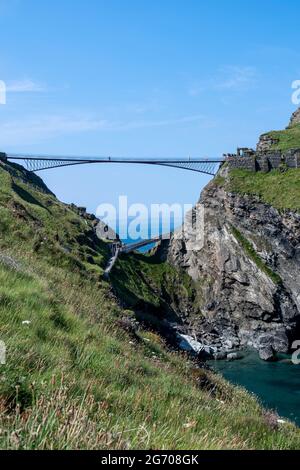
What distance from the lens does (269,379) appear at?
60938 mm

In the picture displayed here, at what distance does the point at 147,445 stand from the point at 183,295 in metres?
102

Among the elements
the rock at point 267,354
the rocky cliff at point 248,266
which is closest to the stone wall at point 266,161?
the rocky cliff at point 248,266

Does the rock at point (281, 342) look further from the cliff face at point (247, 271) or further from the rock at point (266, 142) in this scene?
the rock at point (266, 142)

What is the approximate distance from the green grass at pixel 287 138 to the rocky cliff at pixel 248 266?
13.4 metres

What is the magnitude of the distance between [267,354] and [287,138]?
209 feet

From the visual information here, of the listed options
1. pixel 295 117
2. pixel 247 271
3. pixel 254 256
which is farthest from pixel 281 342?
pixel 295 117

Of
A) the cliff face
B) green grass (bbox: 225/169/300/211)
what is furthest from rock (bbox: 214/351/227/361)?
green grass (bbox: 225/169/300/211)

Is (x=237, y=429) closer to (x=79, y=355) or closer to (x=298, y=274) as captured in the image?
(x=79, y=355)

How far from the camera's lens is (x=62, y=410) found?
196 inches

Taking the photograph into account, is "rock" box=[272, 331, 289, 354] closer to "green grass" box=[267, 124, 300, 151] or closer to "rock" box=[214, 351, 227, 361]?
"rock" box=[214, 351, 227, 361]

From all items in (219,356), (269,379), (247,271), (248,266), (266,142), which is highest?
(266,142)

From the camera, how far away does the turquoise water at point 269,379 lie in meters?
50.0

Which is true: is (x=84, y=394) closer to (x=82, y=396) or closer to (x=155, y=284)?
(x=82, y=396)

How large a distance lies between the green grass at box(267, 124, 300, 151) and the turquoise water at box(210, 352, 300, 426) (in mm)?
54670
